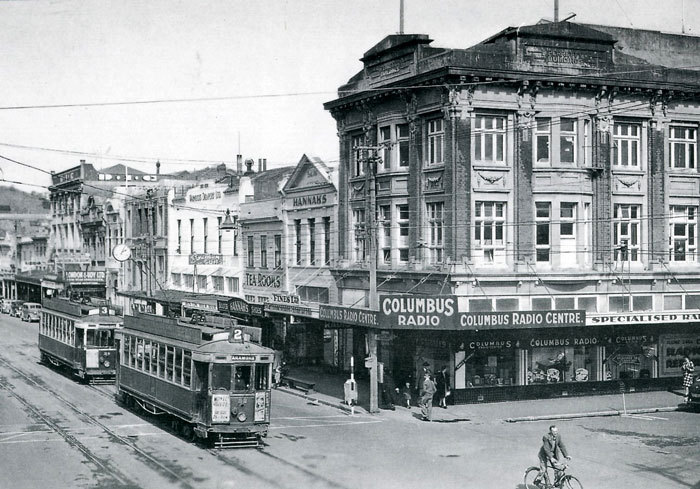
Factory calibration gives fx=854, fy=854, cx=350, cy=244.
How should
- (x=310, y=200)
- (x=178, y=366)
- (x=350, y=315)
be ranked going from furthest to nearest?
(x=310, y=200), (x=350, y=315), (x=178, y=366)

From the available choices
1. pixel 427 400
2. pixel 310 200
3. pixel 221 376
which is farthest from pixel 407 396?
pixel 310 200

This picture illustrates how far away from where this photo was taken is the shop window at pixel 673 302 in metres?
33.9

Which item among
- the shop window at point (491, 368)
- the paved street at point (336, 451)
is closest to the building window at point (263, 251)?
the paved street at point (336, 451)

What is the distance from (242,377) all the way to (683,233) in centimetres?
2074

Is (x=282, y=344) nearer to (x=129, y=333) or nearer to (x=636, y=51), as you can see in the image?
(x=129, y=333)

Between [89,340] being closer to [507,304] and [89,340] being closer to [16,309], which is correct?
[507,304]

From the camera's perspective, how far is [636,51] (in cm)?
3834

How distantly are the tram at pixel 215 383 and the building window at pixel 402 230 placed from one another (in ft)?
37.0

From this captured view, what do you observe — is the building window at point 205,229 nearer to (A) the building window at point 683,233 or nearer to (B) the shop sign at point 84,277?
(B) the shop sign at point 84,277

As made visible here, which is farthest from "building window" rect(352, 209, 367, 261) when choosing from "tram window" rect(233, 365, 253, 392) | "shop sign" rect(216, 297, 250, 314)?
"tram window" rect(233, 365, 253, 392)

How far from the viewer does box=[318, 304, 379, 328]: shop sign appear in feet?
94.3

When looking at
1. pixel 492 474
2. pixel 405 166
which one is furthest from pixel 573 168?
pixel 492 474

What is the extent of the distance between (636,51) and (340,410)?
21.4 m

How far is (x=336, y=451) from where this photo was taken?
22.0 metres
